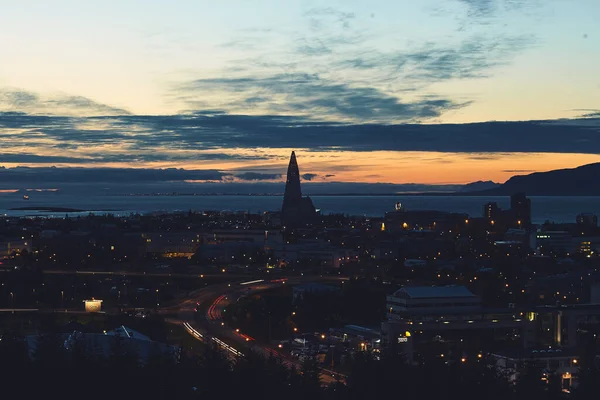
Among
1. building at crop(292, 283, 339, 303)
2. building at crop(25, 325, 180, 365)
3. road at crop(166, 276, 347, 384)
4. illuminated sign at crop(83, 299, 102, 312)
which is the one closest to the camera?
building at crop(25, 325, 180, 365)

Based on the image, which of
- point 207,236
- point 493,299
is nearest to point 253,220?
point 207,236

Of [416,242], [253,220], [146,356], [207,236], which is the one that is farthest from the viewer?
[253,220]

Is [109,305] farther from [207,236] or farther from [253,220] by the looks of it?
[253,220]

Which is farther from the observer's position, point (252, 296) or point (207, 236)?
point (207, 236)

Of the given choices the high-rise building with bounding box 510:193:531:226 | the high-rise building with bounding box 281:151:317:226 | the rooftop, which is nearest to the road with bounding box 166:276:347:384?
the rooftop

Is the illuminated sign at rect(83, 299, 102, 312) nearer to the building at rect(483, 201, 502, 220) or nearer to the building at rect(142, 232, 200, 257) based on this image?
the building at rect(142, 232, 200, 257)

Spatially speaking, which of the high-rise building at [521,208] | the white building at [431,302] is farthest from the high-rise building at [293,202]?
the white building at [431,302]
